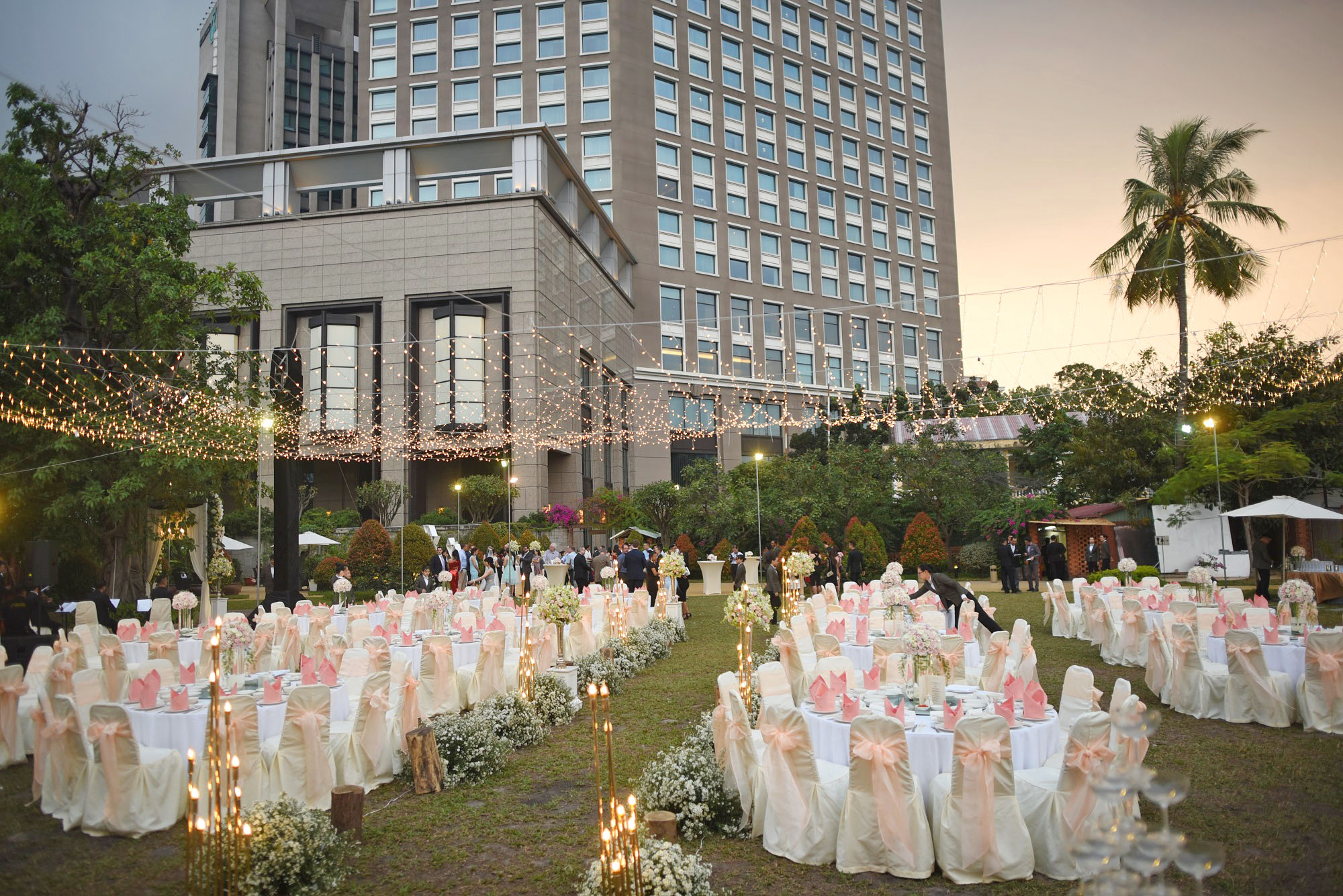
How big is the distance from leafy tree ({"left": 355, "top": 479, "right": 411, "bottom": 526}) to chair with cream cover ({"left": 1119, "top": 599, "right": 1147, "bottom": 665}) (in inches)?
1067

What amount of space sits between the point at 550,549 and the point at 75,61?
20.7m

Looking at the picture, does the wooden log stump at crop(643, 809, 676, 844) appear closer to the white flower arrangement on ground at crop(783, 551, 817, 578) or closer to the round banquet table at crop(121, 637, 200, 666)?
the round banquet table at crop(121, 637, 200, 666)

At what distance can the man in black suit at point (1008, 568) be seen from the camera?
2153 centimetres

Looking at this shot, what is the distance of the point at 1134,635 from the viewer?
11383 millimetres

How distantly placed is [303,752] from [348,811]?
95cm

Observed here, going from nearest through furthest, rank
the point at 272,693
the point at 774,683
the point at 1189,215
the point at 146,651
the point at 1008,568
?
the point at 774,683
the point at 272,693
the point at 146,651
the point at 1008,568
the point at 1189,215

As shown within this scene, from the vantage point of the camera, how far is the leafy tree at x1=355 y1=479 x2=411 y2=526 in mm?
32750

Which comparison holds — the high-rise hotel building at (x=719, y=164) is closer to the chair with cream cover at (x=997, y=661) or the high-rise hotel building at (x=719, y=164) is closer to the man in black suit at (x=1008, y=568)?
the man in black suit at (x=1008, y=568)

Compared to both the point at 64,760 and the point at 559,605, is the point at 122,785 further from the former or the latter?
the point at 559,605

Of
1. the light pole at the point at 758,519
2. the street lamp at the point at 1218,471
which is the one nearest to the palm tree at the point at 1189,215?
the street lamp at the point at 1218,471

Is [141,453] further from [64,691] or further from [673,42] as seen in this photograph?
[673,42]

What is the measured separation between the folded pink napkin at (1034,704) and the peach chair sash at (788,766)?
58.8 inches

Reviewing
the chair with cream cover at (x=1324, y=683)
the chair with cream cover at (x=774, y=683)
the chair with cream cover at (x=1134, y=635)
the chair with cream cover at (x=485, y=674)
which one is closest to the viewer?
the chair with cream cover at (x=774, y=683)

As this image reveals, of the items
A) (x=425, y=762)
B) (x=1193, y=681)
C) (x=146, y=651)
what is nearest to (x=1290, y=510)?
(x=1193, y=681)
